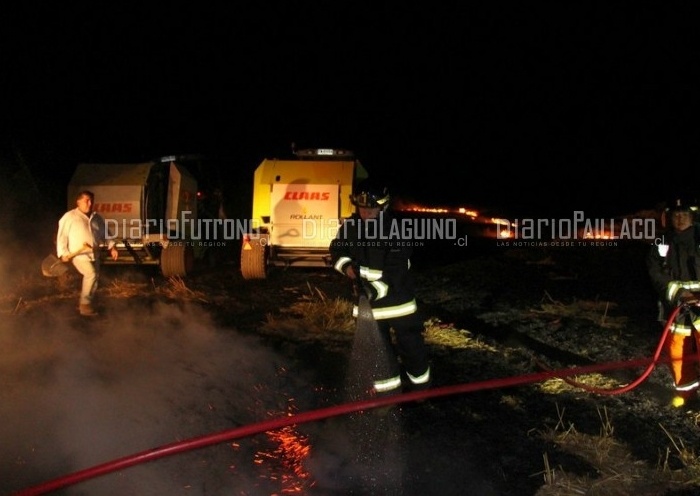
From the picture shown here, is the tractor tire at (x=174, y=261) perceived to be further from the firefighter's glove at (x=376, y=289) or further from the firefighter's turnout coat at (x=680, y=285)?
the firefighter's turnout coat at (x=680, y=285)

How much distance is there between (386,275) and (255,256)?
6.26 metres

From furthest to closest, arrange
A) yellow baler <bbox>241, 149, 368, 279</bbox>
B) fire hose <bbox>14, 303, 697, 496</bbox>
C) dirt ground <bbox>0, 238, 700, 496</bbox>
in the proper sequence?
yellow baler <bbox>241, 149, 368, 279</bbox>
dirt ground <bbox>0, 238, 700, 496</bbox>
fire hose <bbox>14, 303, 697, 496</bbox>

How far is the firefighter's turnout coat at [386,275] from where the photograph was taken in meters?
4.63

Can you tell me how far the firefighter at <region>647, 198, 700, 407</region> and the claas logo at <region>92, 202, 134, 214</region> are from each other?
8.05 metres

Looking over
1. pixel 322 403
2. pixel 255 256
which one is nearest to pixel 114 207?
pixel 255 256

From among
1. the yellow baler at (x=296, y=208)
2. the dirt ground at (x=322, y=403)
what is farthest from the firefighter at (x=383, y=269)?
the yellow baler at (x=296, y=208)

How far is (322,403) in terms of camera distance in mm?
5164

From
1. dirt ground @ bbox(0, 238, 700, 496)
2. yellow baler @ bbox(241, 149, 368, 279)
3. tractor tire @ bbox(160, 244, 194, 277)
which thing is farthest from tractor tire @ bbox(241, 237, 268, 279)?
dirt ground @ bbox(0, 238, 700, 496)

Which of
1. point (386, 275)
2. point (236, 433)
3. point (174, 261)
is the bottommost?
point (236, 433)

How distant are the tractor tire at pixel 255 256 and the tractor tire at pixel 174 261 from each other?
3.53 feet

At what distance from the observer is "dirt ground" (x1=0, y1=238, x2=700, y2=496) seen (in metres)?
3.83

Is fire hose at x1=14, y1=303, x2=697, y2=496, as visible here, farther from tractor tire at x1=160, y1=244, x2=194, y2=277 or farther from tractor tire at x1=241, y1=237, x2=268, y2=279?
tractor tire at x1=160, y1=244, x2=194, y2=277

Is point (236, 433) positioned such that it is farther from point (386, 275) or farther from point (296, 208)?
point (296, 208)

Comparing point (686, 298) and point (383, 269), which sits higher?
point (383, 269)
